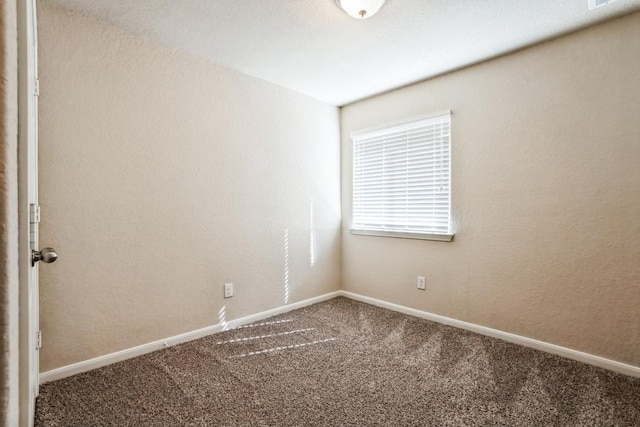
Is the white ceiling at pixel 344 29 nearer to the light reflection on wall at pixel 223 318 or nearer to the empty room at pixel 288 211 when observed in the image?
the empty room at pixel 288 211

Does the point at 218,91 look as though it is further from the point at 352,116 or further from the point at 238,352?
the point at 238,352

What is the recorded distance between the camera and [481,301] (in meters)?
2.78

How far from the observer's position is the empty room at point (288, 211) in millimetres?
1938

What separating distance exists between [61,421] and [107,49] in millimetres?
2208

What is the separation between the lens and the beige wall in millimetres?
2123

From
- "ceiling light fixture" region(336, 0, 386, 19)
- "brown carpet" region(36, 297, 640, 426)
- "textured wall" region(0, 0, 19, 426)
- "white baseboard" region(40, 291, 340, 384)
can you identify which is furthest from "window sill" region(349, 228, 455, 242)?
"textured wall" region(0, 0, 19, 426)

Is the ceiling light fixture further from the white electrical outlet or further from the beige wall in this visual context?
the white electrical outlet

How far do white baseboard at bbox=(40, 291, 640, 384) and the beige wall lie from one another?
51mm

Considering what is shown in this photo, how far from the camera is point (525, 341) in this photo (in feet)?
8.29

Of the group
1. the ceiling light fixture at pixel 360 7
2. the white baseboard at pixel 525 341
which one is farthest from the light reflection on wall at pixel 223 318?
the ceiling light fixture at pixel 360 7

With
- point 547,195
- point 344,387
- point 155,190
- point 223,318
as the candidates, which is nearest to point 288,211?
point 223,318

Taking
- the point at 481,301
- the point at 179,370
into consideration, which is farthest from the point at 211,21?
the point at 481,301

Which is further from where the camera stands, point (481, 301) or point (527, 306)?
point (481, 301)

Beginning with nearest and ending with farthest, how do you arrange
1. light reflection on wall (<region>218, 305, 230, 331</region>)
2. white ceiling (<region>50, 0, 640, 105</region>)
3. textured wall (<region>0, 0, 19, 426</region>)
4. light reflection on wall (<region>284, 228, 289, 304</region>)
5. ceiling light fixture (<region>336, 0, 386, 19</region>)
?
textured wall (<region>0, 0, 19, 426</region>) < ceiling light fixture (<region>336, 0, 386, 19</region>) < white ceiling (<region>50, 0, 640, 105</region>) < light reflection on wall (<region>218, 305, 230, 331</region>) < light reflection on wall (<region>284, 228, 289, 304</region>)
